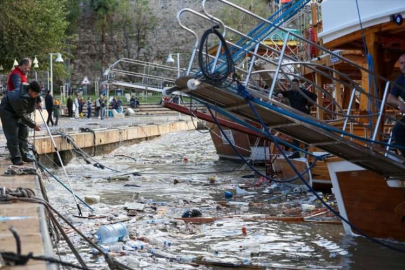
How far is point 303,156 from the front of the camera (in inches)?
579

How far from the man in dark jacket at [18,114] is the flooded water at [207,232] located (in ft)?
4.25

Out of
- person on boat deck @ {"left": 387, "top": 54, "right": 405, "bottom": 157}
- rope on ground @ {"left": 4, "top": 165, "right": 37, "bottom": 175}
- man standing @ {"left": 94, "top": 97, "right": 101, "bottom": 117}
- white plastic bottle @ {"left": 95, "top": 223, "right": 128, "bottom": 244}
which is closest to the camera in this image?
person on boat deck @ {"left": 387, "top": 54, "right": 405, "bottom": 157}

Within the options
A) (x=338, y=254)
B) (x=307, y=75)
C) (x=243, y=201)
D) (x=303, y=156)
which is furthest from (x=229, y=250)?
(x=307, y=75)

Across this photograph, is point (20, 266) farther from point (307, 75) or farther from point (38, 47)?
point (38, 47)

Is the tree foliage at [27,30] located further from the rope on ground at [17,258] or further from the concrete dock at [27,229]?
the rope on ground at [17,258]

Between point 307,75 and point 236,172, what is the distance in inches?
178

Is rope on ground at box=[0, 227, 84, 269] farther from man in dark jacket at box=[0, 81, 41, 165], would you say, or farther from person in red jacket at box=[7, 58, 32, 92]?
person in red jacket at box=[7, 58, 32, 92]

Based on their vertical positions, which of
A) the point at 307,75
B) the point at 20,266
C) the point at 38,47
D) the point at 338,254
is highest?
the point at 38,47

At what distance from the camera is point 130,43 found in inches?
2645

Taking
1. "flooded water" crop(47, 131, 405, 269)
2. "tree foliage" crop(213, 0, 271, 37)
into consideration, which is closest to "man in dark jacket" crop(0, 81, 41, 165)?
"flooded water" crop(47, 131, 405, 269)

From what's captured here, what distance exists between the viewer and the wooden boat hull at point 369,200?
8758 millimetres

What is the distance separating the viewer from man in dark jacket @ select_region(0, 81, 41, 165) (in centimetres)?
1116

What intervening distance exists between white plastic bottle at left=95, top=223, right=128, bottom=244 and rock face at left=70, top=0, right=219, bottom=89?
185ft

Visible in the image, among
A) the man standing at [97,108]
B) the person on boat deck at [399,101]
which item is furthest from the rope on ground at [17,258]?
the man standing at [97,108]
